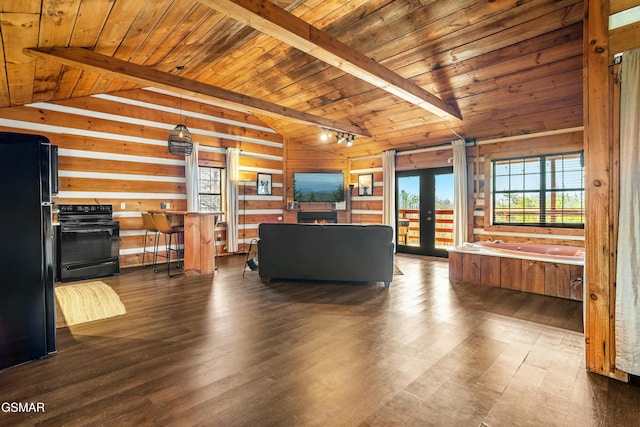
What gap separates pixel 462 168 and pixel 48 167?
21.0 feet

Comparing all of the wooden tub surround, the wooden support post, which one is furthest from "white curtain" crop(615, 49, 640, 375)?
the wooden tub surround

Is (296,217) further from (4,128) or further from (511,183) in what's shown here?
(4,128)

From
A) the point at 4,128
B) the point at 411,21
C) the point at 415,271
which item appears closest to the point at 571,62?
the point at 411,21

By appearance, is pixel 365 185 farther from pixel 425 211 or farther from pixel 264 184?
pixel 264 184

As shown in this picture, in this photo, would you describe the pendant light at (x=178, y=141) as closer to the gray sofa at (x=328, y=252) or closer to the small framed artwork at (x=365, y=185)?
the gray sofa at (x=328, y=252)

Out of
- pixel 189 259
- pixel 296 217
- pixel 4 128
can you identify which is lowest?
pixel 189 259

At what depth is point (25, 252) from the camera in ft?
7.54

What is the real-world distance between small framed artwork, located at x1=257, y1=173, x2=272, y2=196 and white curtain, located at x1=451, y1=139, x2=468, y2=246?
4436mm

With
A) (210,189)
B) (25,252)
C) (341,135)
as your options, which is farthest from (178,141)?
(341,135)

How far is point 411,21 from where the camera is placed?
368 cm

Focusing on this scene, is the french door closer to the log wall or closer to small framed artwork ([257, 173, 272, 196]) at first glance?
small framed artwork ([257, 173, 272, 196])

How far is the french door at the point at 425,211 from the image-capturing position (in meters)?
6.98

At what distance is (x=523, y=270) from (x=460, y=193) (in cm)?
247

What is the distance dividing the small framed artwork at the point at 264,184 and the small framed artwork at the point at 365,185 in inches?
95.7
